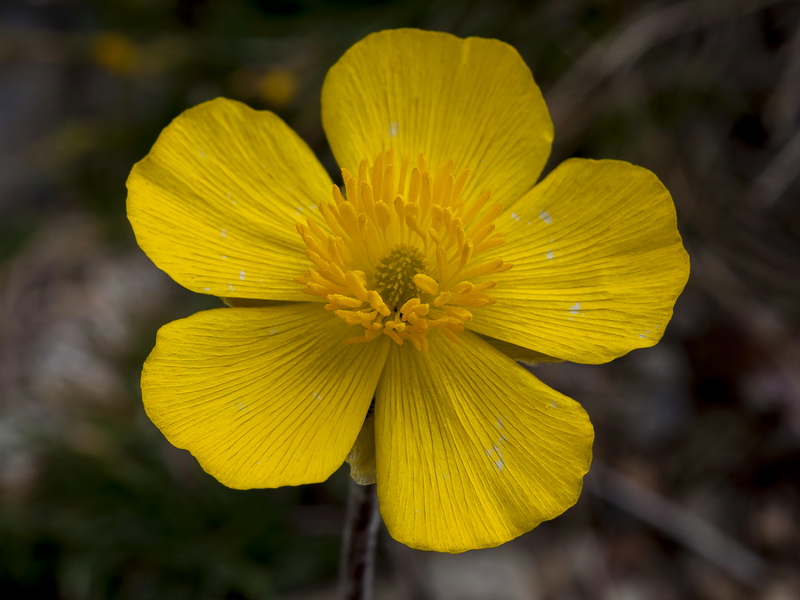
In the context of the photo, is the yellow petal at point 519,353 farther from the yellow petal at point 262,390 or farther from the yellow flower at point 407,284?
the yellow petal at point 262,390

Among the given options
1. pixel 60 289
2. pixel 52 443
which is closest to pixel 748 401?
pixel 52 443

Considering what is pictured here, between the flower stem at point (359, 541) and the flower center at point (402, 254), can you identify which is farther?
the flower stem at point (359, 541)

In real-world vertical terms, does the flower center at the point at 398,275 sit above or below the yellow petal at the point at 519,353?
above

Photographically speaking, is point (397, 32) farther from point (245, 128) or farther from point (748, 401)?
point (748, 401)

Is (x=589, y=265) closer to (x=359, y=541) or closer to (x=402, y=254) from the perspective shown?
(x=402, y=254)

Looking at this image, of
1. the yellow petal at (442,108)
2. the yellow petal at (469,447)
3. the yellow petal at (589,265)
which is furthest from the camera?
the yellow petal at (442,108)

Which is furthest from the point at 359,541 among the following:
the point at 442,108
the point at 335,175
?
the point at 335,175

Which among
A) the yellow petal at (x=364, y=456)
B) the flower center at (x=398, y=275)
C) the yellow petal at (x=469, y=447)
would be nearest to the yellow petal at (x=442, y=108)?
the flower center at (x=398, y=275)
